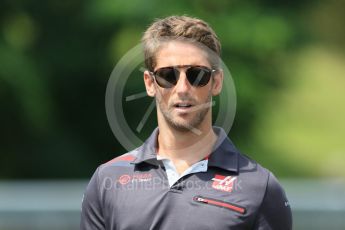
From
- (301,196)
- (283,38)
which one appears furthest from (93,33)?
(301,196)

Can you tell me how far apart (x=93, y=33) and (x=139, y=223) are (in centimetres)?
1052

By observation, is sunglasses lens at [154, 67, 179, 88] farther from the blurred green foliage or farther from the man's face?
the blurred green foliage

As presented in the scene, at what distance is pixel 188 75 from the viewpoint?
418 cm

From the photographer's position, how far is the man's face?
415 cm

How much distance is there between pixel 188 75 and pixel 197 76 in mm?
41

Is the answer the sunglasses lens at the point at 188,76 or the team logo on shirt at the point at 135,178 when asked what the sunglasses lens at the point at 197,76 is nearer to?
the sunglasses lens at the point at 188,76

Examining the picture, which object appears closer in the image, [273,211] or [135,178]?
[273,211]

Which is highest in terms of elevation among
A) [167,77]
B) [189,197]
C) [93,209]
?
[167,77]

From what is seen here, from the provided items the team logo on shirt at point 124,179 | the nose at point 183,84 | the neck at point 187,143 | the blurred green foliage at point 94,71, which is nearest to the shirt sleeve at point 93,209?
the team logo on shirt at point 124,179

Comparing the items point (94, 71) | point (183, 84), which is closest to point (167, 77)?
point (183, 84)

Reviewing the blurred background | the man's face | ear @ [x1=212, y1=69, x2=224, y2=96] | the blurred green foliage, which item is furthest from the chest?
the blurred green foliage

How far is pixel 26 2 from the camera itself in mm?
14586

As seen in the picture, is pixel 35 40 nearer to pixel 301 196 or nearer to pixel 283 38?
pixel 283 38

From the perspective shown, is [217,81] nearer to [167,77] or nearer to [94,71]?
[167,77]
